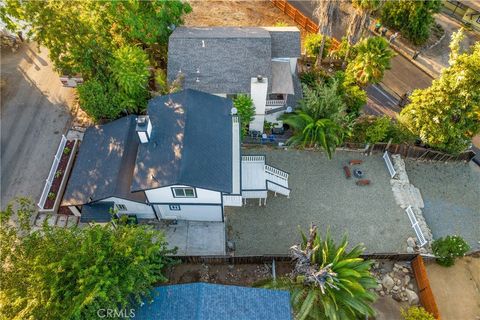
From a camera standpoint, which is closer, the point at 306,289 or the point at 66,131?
the point at 306,289

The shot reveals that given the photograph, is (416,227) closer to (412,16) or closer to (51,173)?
(412,16)

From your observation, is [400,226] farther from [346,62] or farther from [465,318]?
[346,62]

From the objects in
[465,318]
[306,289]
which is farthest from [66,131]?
[465,318]

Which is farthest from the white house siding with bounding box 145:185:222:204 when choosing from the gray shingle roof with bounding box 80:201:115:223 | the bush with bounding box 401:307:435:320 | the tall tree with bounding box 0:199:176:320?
the bush with bounding box 401:307:435:320

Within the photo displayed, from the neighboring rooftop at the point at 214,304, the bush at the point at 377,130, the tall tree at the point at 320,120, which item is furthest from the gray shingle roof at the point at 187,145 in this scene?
the bush at the point at 377,130

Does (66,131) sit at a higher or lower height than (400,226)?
higher

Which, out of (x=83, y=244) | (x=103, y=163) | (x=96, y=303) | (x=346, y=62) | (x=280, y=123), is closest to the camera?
(x=96, y=303)

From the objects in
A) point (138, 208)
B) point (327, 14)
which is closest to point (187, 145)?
point (138, 208)

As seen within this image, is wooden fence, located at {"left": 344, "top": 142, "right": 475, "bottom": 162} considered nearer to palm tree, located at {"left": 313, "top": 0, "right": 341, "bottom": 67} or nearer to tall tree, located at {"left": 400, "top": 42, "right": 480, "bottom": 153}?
tall tree, located at {"left": 400, "top": 42, "right": 480, "bottom": 153}
